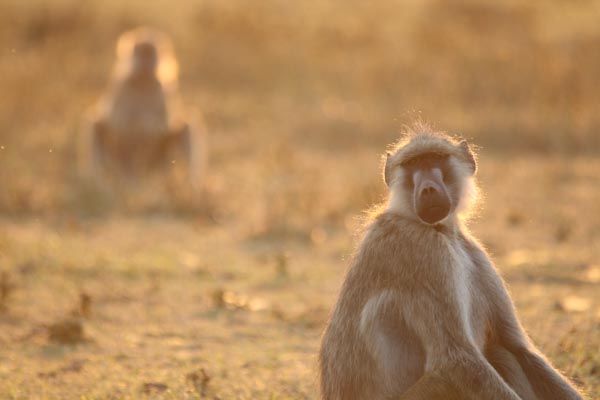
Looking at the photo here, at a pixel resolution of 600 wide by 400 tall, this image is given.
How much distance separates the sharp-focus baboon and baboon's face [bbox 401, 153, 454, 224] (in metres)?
6.21

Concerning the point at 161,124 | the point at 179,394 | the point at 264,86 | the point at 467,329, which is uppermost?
Result: the point at 264,86

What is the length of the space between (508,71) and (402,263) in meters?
9.63

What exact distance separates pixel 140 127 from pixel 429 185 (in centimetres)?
698

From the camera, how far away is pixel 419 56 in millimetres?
14086

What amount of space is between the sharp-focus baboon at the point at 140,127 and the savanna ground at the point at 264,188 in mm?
387

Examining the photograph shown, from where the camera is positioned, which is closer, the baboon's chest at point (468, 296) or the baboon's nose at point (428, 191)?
the baboon's chest at point (468, 296)

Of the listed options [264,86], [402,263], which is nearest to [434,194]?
[402,263]

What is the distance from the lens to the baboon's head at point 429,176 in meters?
3.48

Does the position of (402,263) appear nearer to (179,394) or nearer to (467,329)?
(467,329)

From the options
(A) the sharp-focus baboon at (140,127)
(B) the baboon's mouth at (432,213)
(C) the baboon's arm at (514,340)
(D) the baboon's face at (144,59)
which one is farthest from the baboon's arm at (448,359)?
(D) the baboon's face at (144,59)

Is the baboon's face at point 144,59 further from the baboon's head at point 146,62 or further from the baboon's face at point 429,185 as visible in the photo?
the baboon's face at point 429,185

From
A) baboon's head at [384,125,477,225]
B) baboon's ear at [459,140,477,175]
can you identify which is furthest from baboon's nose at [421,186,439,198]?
baboon's ear at [459,140,477,175]

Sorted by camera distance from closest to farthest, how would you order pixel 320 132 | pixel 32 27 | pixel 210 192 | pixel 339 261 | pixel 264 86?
pixel 339 261, pixel 210 192, pixel 320 132, pixel 264 86, pixel 32 27

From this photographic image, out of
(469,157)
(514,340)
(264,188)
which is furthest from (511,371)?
(264,188)
